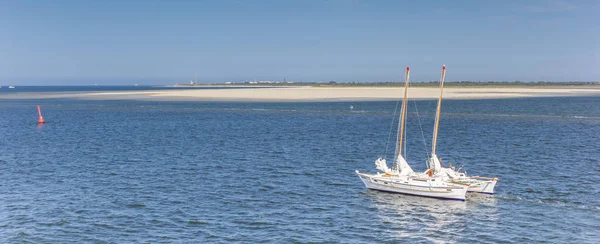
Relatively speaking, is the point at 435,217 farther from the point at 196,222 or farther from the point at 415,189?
the point at 196,222

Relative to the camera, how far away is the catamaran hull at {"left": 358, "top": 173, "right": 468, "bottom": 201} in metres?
30.5

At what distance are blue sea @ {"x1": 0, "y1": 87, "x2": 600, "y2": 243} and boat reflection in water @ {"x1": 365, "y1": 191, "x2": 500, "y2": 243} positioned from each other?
0.31 feet

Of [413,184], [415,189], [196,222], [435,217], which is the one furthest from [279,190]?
[435,217]

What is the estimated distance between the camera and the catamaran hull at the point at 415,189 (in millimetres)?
30500

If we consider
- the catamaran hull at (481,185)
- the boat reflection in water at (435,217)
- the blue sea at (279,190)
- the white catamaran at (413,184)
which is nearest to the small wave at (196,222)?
the blue sea at (279,190)

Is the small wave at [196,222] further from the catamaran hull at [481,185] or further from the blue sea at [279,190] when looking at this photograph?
the catamaran hull at [481,185]

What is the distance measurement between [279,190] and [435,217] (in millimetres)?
9715

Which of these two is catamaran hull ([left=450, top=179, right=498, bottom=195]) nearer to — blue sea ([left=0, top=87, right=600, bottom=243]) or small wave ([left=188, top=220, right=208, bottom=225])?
blue sea ([left=0, top=87, right=600, bottom=243])

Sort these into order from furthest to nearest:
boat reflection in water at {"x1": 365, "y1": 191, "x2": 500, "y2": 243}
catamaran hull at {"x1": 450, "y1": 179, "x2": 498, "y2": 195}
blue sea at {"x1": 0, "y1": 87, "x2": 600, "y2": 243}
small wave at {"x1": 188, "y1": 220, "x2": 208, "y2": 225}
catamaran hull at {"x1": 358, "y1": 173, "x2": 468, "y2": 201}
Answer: catamaran hull at {"x1": 450, "y1": 179, "x2": 498, "y2": 195}, catamaran hull at {"x1": 358, "y1": 173, "x2": 468, "y2": 201}, small wave at {"x1": 188, "y1": 220, "x2": 208, "y2": 225}, blue sea at {"x1": 0, "y1": 87, "x2": 600, "y2": 243}, boat reflection in water at {"x1": 365, "y1": 191, "x2": 500, "y2": 243}

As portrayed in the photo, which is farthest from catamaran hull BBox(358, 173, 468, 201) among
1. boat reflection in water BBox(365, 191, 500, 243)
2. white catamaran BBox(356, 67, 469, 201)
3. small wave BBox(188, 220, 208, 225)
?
small wave BBox(188, 220, 208, 225)

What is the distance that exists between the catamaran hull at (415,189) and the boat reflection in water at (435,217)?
0.31 m

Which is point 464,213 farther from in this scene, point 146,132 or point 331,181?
point 146,132

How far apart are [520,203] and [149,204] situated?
2055cm

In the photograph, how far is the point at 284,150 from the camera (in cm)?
4866
